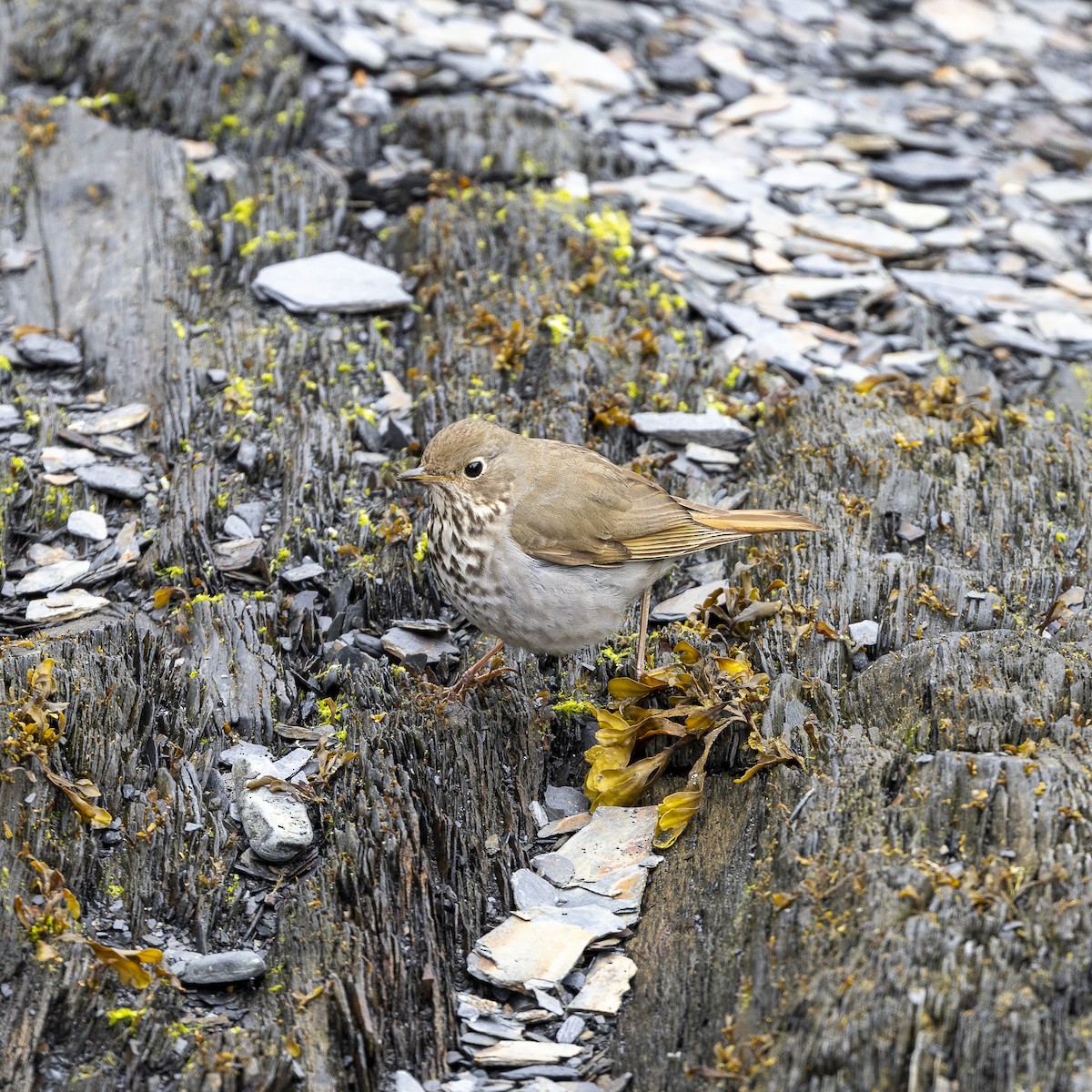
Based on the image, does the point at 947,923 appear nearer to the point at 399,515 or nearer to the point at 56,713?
the point at 56,713

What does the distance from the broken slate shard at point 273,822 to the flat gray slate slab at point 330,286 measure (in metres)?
3.50

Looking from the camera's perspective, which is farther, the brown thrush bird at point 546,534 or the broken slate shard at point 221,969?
the brown thrush bird at point 546,534

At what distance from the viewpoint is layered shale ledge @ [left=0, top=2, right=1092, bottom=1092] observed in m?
3.81

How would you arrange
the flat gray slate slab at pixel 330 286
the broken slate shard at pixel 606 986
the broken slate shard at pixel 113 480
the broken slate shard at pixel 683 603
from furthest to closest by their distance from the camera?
the flat gray slate slab at pixel 330 286, the broken slate shard at pixel 113 480, the broken slate shard at pixel 683 603, the broken slate shard at pixel 606 986

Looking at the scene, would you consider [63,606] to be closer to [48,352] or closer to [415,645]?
[415,645]

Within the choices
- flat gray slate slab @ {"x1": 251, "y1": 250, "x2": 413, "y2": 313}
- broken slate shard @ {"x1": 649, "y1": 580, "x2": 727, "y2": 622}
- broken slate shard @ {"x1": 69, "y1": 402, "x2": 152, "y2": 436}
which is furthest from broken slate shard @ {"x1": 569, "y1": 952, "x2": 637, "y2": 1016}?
flat gray slate slab @ {"x1": 251, "y1": 250, "x2": 413, "y2": 313}

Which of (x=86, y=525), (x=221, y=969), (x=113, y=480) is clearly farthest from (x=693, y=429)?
(x=221, y=969)

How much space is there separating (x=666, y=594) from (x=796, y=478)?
2.92 ft

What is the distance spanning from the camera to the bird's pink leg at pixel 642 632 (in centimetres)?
558

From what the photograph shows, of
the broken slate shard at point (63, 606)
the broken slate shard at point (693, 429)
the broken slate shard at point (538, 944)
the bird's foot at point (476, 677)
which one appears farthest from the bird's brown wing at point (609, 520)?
the broken slate shard at point (63, 606)

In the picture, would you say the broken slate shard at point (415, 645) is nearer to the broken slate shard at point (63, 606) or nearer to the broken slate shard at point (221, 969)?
the broken slate shard at point (63, 606)

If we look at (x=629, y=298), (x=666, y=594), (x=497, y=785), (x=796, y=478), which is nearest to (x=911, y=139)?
(x=629, y=298)

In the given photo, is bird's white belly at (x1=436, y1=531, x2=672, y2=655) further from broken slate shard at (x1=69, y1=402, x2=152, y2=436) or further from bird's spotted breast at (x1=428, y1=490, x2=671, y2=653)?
broken slate shard at (x1=69, y1=402, x2=152, y2=436)

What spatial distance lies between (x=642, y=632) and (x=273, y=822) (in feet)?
5.95
